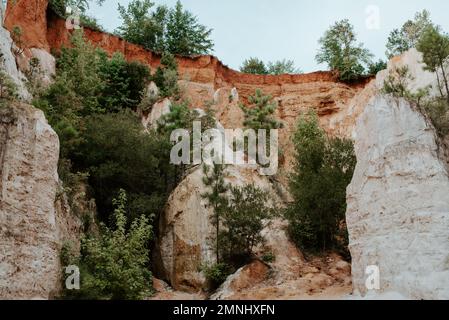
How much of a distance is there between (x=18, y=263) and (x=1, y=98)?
15.5 ft

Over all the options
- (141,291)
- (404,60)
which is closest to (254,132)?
(404,60)

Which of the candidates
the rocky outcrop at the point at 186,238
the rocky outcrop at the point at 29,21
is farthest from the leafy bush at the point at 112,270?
the rocky outcrop at the point at 29,21

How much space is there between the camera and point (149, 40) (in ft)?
125

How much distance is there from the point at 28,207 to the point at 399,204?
30.7ft

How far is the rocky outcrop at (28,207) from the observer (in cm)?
1255

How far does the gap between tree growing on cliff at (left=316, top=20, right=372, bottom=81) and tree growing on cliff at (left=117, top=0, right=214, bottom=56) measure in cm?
978

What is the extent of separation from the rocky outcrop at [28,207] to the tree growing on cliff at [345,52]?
2720cm

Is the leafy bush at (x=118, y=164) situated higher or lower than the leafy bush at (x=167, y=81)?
lower

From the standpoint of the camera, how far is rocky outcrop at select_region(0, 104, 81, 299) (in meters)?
12.5

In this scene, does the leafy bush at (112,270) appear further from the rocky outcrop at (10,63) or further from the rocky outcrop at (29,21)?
Result: the rocky outcrop at (29,21)

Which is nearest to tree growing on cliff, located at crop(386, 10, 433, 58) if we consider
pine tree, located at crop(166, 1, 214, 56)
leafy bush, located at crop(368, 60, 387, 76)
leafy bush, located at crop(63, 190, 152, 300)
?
leafy bush, located at crop(368, 60, 387, 76)

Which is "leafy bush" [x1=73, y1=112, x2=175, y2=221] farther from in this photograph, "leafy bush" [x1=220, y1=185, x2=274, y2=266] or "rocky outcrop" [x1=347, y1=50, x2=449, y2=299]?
"rocky outcrop" [x1=347, y1=50, x2=449, y2=299]

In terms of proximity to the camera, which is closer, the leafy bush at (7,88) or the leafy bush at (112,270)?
the leafy bush at (112,270)
